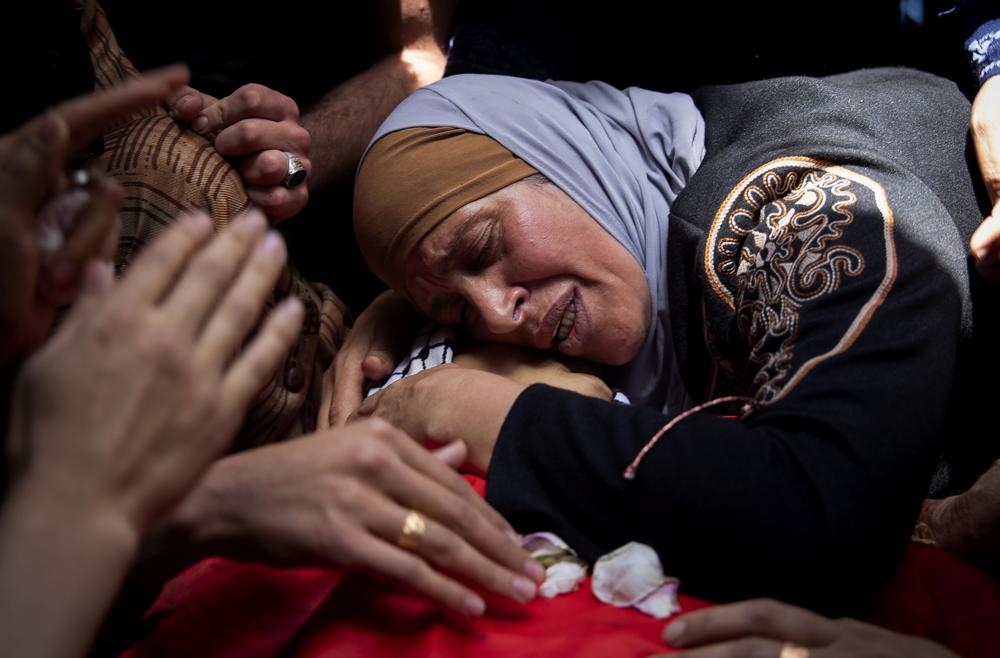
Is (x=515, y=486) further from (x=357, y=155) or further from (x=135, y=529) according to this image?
(x=357, y=155)

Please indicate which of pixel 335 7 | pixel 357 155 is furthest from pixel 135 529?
pixel 335 7

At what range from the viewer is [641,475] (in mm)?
1265

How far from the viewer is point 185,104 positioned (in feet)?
5.87

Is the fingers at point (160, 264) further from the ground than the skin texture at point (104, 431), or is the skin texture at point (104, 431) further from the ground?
the fingers at point (160, 264)

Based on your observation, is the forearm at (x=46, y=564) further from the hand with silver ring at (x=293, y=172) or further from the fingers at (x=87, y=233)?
the hand with silver ring at (x=293, y=172)

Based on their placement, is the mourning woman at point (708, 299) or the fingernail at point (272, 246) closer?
the fingernail at point (272, 246)

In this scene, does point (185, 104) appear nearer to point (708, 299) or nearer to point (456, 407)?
point (456, 407)

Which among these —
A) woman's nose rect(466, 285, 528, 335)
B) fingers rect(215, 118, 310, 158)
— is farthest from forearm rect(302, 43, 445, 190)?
woman's nose rect(466, 285, 528, 335)

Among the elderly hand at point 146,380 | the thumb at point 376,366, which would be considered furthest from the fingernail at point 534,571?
the thumb at point 376,366

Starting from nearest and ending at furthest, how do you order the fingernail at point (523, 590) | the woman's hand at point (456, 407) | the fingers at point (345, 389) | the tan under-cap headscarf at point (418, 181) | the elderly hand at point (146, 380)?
the elderly hand at point (146, 380)
the fingernail at point (523, 590)
the woman's hand at point (456, 407)
the tan under-cap headscarf at point (418, 181)
the fingers at point (345, 389)

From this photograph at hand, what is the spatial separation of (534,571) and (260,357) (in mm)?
539

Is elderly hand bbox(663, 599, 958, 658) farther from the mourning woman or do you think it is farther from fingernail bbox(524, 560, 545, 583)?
fingernail bbox(524, 560, 545, 583)

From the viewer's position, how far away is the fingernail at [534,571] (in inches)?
48.5

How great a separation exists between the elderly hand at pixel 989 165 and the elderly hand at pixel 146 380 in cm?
119
